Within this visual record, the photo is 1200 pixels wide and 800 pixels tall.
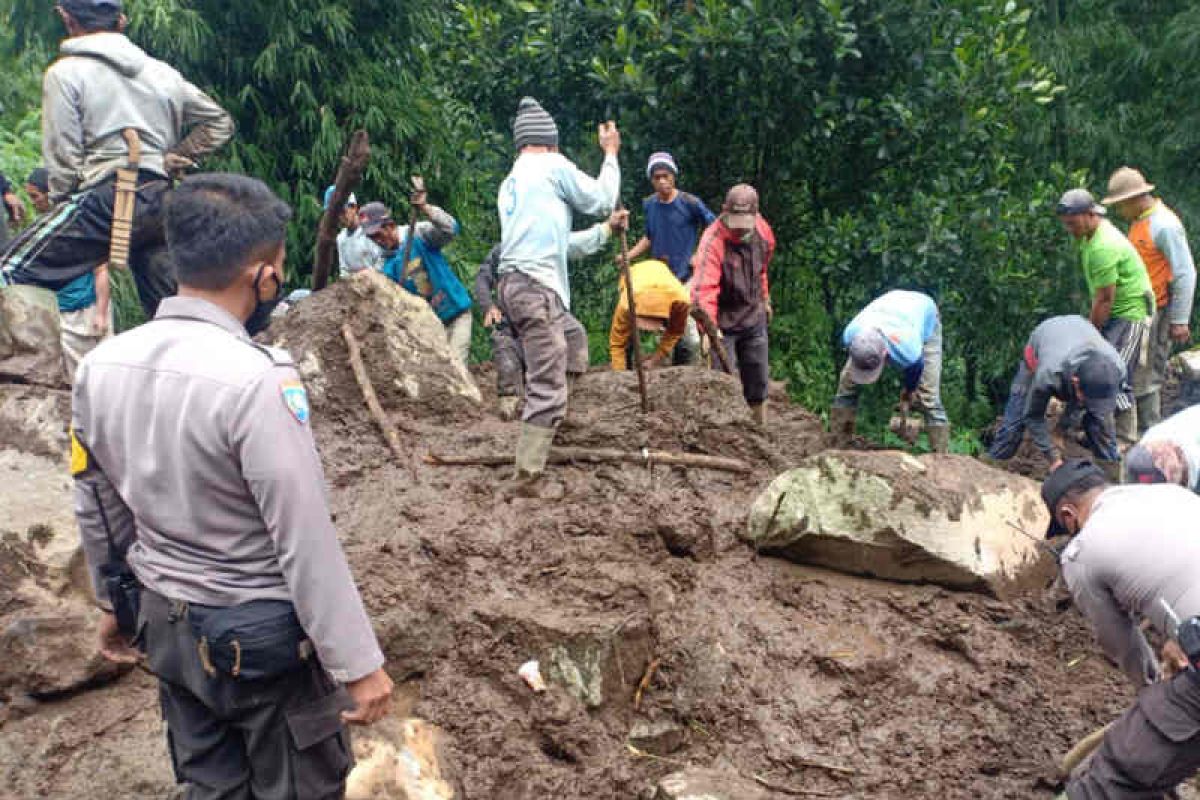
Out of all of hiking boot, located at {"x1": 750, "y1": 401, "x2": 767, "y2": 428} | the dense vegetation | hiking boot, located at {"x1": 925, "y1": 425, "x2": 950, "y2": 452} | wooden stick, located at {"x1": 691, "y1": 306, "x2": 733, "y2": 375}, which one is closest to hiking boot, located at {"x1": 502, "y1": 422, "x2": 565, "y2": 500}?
wooden stick, located at {"x1": 691, "y1": 306, "x2": 733, "y2": 375}

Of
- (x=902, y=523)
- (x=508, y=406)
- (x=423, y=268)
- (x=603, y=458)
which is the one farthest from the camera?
(x=423, y=268)

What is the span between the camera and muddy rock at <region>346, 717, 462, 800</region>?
3.35m

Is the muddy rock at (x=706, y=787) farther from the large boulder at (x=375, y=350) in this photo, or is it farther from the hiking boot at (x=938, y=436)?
the hiking boot at (x=938, y=436)

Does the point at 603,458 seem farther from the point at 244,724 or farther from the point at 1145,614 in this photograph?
the point at 244,724

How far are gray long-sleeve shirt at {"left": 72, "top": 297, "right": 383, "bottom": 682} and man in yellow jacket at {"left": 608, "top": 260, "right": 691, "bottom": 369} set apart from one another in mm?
4313

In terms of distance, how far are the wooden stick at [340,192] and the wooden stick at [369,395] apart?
22.6 inches

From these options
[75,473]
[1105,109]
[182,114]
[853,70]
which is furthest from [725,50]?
[75,473]

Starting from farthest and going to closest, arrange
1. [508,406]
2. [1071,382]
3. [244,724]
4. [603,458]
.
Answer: [508,406], [1071,382], [603,458], [244,724]

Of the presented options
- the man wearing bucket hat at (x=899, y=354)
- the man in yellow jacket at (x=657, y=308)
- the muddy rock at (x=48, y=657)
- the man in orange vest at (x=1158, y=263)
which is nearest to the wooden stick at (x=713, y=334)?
the man in yellow jacket at (x=657, y=308)

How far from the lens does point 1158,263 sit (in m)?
6.59

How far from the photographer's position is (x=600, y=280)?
9516mm

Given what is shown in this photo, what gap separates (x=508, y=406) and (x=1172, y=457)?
3801 mm

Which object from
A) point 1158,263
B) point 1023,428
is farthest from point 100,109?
point 1158,263

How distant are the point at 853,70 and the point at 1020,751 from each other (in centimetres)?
588
